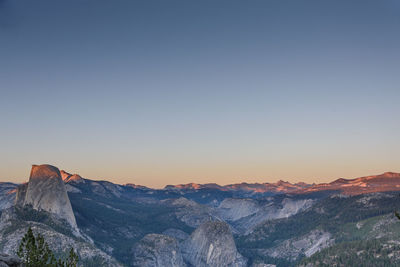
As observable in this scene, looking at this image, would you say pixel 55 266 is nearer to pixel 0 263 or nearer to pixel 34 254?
pixel 34 254

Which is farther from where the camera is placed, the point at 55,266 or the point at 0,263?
the point at 55,266

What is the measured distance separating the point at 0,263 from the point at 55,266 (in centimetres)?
3583

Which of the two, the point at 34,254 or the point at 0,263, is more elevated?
the point at 0,263

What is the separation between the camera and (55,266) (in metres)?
82.3

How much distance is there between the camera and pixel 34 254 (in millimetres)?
82250

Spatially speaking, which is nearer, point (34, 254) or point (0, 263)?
point (0, 263)

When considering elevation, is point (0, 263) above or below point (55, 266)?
above

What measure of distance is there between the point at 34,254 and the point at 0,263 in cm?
3597

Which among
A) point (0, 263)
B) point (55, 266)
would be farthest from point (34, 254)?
point (0, 263)

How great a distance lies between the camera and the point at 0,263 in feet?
161
